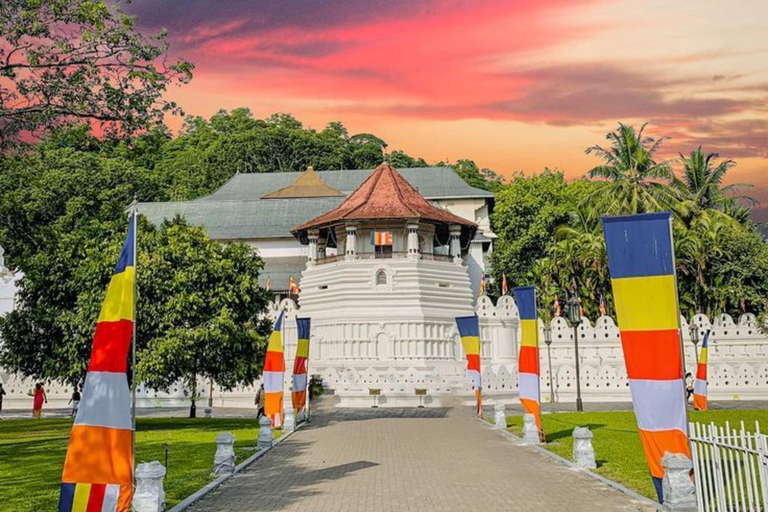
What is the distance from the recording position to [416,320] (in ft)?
131

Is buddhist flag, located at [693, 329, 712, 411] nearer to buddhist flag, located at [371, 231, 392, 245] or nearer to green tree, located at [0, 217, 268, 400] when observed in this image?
green tree, located at [0, 217, 268, 400]

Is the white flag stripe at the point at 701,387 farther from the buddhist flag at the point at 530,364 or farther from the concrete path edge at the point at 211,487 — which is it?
the concrete path edge at the point at 211,487

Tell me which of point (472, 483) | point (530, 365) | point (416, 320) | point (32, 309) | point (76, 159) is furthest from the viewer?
point (76, 159)

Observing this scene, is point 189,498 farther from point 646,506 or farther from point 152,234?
point 152,234

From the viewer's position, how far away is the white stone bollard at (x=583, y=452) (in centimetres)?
1363

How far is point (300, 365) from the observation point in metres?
24.0

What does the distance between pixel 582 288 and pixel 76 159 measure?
136ft

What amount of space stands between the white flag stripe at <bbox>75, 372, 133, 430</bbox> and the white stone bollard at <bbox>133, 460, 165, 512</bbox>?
2.08ft

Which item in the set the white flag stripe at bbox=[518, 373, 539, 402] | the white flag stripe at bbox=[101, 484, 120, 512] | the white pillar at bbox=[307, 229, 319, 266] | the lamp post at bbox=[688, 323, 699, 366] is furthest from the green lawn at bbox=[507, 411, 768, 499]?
the white pillar at bbox=[307, 229, 319, 266]

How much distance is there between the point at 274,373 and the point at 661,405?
13509 mm

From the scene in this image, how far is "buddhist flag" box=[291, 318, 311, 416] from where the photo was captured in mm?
23750

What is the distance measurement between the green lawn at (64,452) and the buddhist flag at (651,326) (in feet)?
22.4

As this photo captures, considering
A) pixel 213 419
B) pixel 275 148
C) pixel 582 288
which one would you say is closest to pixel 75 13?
pixel 213 419

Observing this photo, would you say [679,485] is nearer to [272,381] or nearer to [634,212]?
[272,381]
